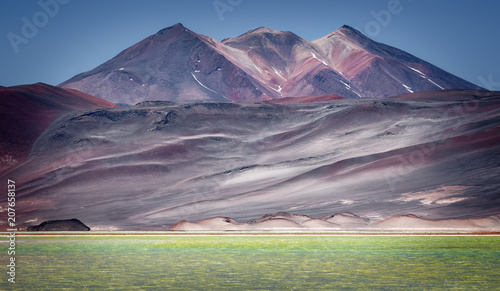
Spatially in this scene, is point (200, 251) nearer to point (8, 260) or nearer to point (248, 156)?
point (8, 260)

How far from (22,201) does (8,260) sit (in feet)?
237

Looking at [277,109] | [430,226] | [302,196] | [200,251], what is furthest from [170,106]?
A: [200,251]

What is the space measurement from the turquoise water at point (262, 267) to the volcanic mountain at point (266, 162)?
29.2 metres

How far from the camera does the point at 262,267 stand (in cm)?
2842

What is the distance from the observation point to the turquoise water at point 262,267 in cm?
2262

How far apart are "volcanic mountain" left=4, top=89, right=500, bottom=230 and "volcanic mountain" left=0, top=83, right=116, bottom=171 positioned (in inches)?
115

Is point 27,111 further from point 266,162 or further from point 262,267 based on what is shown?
point 262,267

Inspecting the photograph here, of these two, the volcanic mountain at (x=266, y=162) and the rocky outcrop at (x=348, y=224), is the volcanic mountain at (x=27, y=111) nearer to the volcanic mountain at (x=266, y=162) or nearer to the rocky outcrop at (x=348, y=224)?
the volcanic mountain at (x=266, y=162)

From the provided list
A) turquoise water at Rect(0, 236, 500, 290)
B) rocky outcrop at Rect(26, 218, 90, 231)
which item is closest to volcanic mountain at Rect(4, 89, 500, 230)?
rocky outcrop at Rect(26, 218, 90, 231)

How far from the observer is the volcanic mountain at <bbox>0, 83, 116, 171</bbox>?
120 meters

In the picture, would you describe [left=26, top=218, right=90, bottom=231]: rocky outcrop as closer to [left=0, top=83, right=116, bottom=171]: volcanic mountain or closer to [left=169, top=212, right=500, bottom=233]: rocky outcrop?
[left=169, top=212, right=500, bottom=233]: rocky outcrop

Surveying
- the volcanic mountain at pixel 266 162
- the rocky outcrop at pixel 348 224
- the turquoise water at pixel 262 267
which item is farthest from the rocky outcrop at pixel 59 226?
the turquoise water at pixel 262 267

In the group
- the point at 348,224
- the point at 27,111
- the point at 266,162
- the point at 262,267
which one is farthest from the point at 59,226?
the point at 27,111

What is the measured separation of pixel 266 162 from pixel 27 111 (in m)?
53.1
